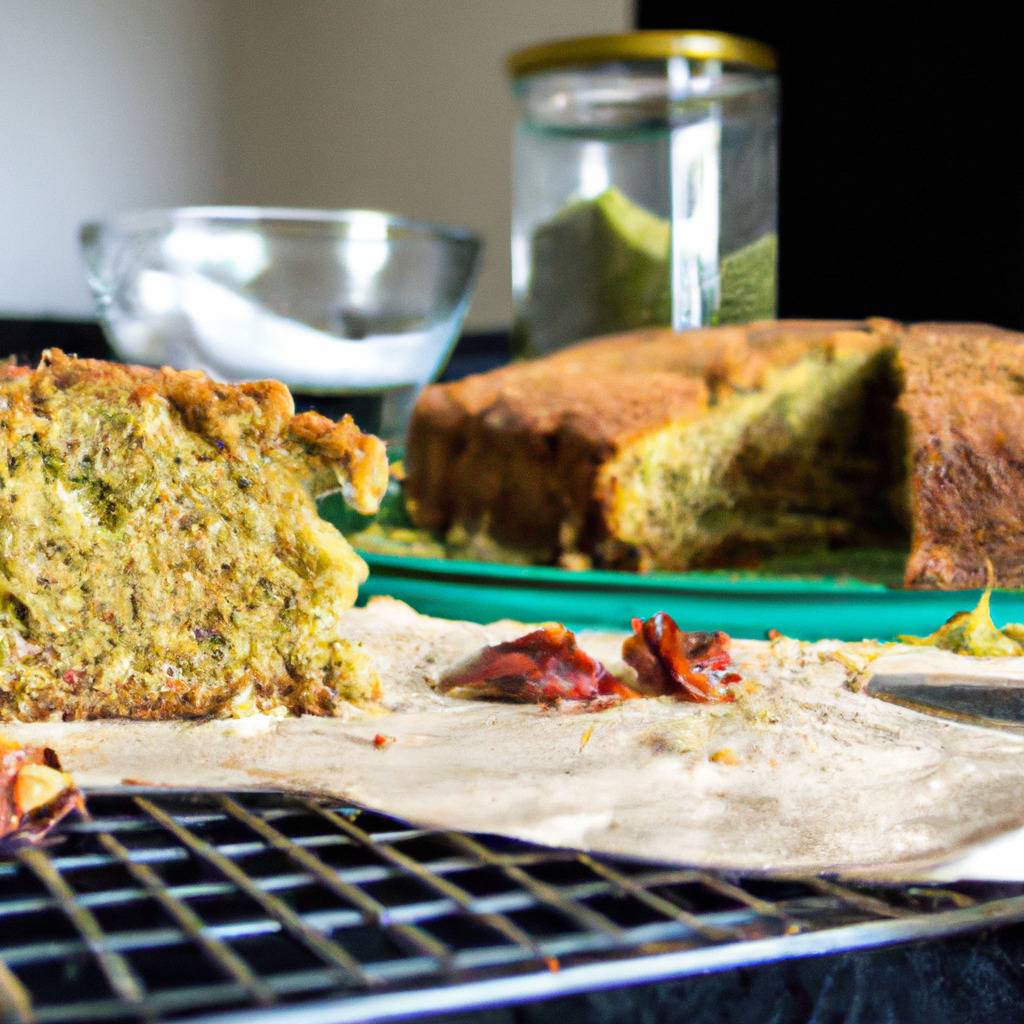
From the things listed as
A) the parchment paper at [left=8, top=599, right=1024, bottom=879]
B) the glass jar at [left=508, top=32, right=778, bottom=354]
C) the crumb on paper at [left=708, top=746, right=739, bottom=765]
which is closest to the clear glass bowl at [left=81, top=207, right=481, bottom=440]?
the glass jar at [left=508, top=32, right=778, bottom=354]

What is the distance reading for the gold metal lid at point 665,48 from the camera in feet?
11.0

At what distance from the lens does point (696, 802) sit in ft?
4.19

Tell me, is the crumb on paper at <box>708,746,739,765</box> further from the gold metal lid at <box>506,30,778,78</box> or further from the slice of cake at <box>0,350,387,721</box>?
the gold metal lid at <box>506,30,778,78</box>

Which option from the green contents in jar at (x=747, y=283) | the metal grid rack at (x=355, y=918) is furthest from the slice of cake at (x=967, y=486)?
the metal grid rack at (x=355, y=918)

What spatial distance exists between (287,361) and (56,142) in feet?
18.2

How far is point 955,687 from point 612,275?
6.41 feet

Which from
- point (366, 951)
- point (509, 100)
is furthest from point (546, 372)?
point (509, 100)

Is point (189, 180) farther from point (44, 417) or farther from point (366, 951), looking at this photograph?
point (366, 951)

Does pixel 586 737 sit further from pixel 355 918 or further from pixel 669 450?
pixel 669 450

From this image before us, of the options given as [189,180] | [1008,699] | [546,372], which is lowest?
[1008,699]

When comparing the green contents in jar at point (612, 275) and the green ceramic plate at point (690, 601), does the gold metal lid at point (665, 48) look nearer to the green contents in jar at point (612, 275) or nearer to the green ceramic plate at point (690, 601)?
the green contents in jar at point (612, 275)

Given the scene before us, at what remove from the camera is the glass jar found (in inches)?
132

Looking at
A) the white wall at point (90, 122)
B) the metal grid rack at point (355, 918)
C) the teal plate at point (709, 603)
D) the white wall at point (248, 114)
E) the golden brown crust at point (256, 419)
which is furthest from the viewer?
the white wall at point (90, 122)

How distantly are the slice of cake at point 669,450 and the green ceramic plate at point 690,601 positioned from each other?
586 mm
